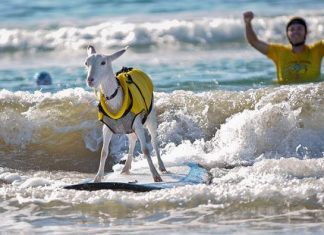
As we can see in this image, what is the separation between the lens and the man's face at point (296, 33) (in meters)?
12.8

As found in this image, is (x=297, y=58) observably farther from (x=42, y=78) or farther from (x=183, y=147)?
(x=42, y=78)

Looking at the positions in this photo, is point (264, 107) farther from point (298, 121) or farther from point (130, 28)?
point (130, 28)

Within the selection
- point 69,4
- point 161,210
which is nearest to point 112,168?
point 161,210

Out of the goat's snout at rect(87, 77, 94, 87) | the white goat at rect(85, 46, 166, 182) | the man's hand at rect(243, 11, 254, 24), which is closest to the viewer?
the goat's snout at rect(87, 77, 94, 87)

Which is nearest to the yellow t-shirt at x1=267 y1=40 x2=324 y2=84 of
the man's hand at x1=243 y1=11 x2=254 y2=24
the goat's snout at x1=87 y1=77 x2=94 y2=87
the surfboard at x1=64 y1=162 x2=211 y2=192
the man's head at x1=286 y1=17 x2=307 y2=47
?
the man's head at x1=286 y1=17 x2=307 y2=47

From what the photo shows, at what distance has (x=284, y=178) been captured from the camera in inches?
392

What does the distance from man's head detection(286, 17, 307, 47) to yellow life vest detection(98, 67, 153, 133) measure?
11.3ft

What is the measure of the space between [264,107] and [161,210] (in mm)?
3401

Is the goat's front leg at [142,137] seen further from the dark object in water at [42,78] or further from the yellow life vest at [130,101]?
the dark object in water at [42,78]

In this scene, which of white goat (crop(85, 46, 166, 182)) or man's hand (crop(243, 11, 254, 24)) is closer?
white goat (crop(85, 46, 166, 182))

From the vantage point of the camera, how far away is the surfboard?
9.45 metres

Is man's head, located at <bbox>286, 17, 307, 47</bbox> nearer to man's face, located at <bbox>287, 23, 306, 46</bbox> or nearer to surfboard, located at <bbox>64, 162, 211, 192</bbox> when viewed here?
man's face, located at <bbox>287, 23, 306, 46</bbox>

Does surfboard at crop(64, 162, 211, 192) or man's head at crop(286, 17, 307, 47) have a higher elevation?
man's head at crop(286, 17, 307, 47)

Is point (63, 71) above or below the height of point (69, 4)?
below
